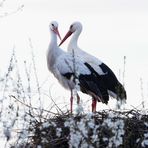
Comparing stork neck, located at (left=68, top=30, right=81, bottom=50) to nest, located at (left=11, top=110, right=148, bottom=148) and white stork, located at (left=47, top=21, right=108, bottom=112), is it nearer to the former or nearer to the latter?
white stork, located at (left=47, top=21, right=108, bottom=112)

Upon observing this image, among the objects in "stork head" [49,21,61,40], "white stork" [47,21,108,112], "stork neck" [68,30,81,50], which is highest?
"stork head" [49,21,61,40]

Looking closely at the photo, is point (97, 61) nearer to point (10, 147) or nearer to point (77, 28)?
point (77, 28)

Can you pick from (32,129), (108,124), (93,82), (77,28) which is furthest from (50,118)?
(77,28)

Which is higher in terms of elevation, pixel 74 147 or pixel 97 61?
pixel 97 61

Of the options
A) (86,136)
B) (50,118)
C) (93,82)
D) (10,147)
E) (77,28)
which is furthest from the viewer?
(77,28)

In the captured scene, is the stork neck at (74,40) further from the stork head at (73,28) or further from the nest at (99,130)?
the nest at (99,130)

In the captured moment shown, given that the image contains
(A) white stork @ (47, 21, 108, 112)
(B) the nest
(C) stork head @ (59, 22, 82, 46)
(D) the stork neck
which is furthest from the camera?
(C) stork head @ (59, 22, 82, 46)

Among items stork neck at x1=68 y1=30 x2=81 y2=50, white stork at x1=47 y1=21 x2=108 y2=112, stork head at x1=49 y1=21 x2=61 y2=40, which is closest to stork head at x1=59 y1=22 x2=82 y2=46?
stork neck at x1=68 y1=30 x2=81 y2=50

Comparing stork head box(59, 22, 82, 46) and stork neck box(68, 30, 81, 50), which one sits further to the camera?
stork head box(59, 22, 82, 46)

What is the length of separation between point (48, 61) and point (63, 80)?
1.65 ft

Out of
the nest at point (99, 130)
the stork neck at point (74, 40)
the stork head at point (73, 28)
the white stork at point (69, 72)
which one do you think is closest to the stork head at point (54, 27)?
the stork neck at point (74, 40)

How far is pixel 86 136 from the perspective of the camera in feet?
11.9

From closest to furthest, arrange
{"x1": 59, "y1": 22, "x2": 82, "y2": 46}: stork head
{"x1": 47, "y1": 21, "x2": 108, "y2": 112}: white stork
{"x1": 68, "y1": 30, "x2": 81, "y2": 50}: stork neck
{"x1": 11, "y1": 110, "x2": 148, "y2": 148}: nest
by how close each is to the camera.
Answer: {"x1": 11, "y1": 110, "x2": 148, "y2": 148}: nest
{"x1": 47, "y1": 21, "x2": 108, "y2": 112}: white stork
{"x1": 68, "y1": 30, "x2": 81, "y2": 50}: stork neck
{"x1": 59, "y1": 22, "x2": 82, "y2": 46}: stork head

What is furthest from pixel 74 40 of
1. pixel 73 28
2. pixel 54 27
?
pixel 73 28
